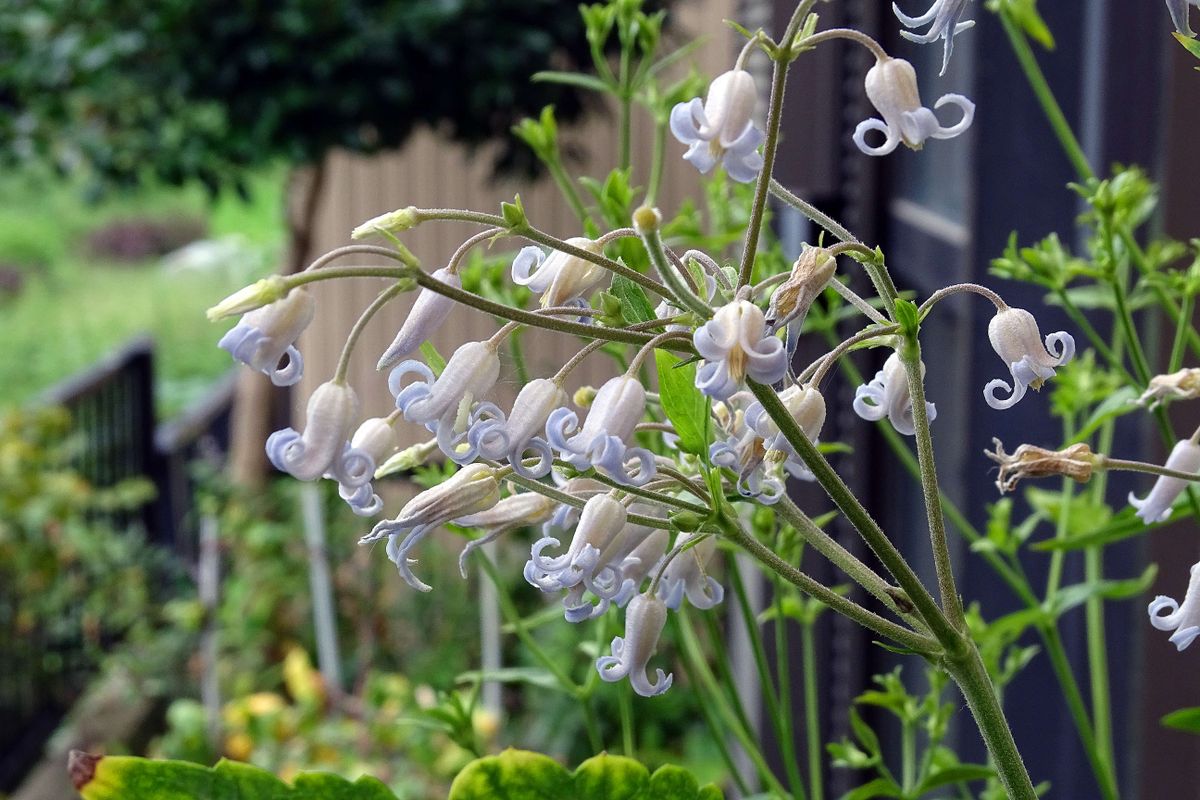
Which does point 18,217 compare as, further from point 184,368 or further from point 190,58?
point 190,58

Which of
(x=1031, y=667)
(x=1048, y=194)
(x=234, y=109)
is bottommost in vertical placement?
(x=1031, y=667)

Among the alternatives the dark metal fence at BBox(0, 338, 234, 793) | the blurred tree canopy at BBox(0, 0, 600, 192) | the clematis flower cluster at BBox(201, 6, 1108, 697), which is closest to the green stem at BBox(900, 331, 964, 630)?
the clematis flower cluster at BBox(201, 6, 1108, 697)

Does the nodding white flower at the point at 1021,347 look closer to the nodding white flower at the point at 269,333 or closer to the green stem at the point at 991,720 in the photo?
the green stem at the point at 991,720

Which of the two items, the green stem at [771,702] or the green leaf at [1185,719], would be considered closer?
the green leaf at [1185,719]

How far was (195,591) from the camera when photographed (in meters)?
3.48

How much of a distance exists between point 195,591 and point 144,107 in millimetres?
1241

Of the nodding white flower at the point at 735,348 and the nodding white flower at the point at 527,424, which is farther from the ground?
the nodding white flower at the point at 735,348

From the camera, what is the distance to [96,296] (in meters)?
9.28

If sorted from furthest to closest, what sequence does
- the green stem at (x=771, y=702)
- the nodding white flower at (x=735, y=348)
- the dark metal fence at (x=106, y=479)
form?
the dark metal fence at (x=106, y=479), the green stem at (x=771, y=702), the nodding white flower at (x=735, y=348)

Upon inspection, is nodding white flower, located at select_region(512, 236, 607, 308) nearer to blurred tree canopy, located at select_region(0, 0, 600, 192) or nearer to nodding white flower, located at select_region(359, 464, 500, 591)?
nodding white flower, located at select_region(359, 464, 500, 591)

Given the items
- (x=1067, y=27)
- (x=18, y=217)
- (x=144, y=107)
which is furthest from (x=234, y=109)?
(x=18, y=217)

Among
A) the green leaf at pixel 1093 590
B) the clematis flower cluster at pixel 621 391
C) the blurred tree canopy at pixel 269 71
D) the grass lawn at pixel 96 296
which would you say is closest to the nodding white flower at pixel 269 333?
the clematis flower cluster at pixel 621 391

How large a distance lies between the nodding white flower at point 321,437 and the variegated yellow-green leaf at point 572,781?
10cm

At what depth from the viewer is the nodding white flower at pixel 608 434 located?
1.12ft
